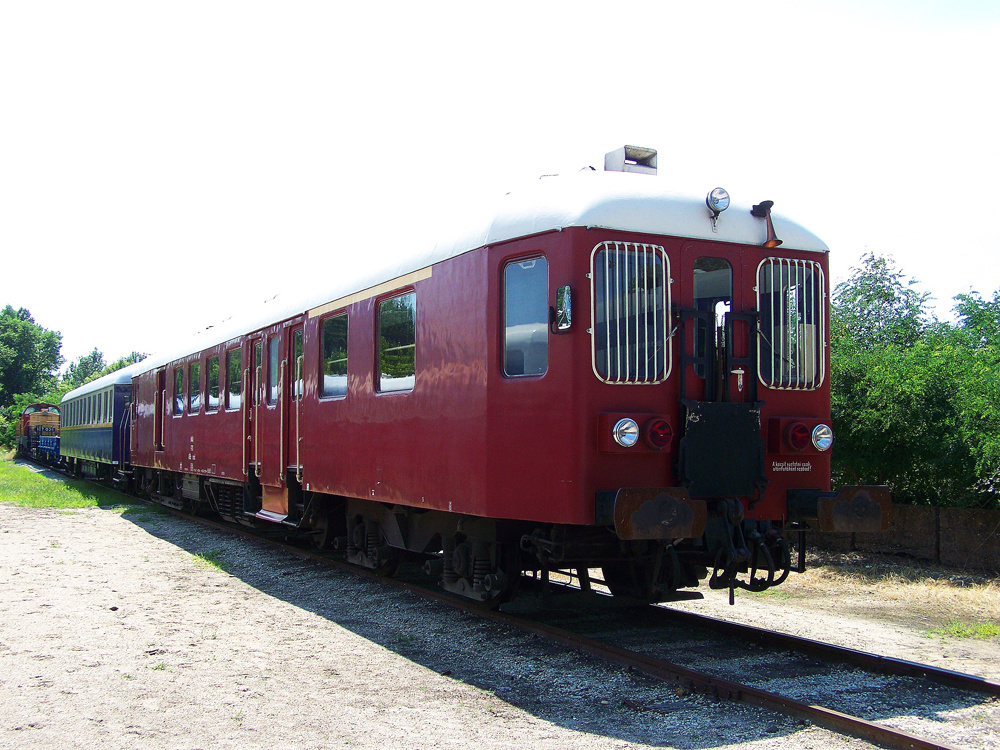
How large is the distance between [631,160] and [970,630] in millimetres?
4547

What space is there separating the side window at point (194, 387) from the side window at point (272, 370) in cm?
378

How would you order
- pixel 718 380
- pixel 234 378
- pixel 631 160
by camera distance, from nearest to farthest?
pixel 718 380
pixel 631 160
pixel 234 378

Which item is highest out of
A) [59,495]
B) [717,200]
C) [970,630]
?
[717,200]

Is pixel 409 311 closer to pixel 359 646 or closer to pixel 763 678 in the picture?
pixel 359 646

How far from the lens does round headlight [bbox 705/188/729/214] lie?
624 cm

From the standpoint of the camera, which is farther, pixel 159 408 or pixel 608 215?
pixel 159 408

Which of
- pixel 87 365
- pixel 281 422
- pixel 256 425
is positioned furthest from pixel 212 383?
pixel 87 365

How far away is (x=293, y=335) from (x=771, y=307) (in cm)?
577

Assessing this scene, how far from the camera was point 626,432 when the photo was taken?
5.68 metres

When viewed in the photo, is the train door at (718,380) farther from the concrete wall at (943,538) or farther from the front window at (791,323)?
the concrete wall at (943,538)

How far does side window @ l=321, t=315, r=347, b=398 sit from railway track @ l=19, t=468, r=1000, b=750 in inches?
80.8

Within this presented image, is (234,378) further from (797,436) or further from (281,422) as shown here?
(797,436)

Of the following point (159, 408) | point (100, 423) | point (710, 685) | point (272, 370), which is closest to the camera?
point (710, 685)

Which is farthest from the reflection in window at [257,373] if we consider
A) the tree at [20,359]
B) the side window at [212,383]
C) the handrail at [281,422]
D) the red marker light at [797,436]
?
the tree at [20,359]
